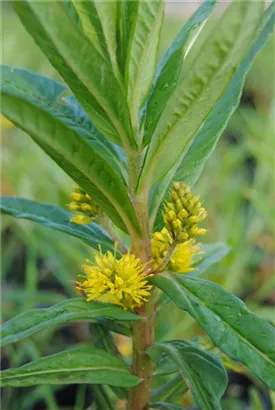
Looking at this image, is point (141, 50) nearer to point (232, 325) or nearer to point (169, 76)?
point (169, 76)

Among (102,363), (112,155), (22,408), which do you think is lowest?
(22,408)

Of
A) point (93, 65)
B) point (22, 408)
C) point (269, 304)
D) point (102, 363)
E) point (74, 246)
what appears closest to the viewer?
point (93, 65)

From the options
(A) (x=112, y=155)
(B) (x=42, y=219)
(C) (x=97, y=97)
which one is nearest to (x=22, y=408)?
(B) (x=42, y=219)

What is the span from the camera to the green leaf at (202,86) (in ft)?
1.89

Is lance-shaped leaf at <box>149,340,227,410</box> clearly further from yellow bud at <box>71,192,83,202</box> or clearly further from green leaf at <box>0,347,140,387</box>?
yellow bud at <box>71,192,83,202</box>

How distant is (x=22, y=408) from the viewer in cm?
130

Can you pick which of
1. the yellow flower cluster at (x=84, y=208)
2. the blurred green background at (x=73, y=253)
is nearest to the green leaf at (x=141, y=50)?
the yellow flower cluster at (x=84, y=208)

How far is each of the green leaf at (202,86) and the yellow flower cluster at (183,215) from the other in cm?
3

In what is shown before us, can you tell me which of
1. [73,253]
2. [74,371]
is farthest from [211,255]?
[73,253]

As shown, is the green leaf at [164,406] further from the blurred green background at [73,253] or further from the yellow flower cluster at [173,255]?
the blurred green background at [73,253]

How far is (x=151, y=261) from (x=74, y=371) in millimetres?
139

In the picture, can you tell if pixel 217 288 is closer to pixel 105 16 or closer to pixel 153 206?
pixel 153 206

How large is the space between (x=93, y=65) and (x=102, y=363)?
12.6 inches

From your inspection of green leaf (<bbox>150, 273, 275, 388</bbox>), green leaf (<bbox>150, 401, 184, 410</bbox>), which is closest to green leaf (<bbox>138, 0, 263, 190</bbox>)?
green leaf (<bbox>150, 273, 275, 388</bbox>)
